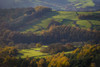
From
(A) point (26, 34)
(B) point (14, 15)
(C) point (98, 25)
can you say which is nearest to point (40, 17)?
(B) point (14, 15)

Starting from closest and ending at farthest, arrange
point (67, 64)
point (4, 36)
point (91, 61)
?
point (91, 61) < point (67, 64) < point (4, 36)

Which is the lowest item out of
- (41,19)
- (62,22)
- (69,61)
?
(69,61)

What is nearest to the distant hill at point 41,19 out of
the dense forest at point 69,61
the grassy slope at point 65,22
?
the grassy slope at point 65,22

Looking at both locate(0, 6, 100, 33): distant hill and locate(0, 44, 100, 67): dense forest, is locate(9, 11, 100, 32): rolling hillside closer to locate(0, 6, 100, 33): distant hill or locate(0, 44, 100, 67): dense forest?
locate(0, 6, 100, 33): distant hill

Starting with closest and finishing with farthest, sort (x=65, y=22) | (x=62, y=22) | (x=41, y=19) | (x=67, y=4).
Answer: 1. (x=65, y=22)
2. (x=62, y=22)
3. (x=41, y=19)
4. (x=67, y=4)

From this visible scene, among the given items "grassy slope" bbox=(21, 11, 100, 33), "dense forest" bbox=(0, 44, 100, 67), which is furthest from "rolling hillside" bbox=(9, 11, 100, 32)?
"dense forest" bbox=(0, 44, 100, 67)

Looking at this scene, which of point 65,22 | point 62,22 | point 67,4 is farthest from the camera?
point 67,4

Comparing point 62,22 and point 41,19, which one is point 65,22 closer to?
point 62,22

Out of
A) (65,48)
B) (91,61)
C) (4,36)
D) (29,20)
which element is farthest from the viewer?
(29,20)

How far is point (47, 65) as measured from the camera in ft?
58.7

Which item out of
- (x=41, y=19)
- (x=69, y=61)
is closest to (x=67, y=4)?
(x=41, y=19)

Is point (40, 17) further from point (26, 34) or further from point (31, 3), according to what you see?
point (31, 3)

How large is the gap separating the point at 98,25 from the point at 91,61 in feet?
87.2

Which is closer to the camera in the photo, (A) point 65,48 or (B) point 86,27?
(A) point 65,48
